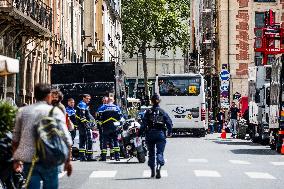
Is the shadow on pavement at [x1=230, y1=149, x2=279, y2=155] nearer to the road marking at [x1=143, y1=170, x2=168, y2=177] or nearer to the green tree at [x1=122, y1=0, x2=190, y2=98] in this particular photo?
the road marking at [x1=143, y1=170, x2=168, y2=177]

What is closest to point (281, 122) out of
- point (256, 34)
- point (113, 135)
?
point (113, 135)

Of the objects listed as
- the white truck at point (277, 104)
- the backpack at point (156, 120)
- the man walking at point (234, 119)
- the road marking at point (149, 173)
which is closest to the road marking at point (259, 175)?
the road marking at point (149, 173)

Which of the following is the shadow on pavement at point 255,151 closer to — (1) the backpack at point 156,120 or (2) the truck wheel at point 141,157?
(2) the truck wheel at point 141,157

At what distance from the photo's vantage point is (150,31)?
118750mm

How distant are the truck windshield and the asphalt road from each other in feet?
66.0

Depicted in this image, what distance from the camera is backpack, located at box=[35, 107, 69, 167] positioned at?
38.1 ft

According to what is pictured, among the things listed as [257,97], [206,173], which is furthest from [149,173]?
[257,97]

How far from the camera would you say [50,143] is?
1168 centimetres

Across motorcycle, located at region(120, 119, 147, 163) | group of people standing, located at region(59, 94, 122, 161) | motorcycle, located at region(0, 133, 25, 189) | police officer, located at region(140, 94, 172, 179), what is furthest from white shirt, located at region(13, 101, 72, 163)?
motorcycle, located at region(120, 119, 147, 163)

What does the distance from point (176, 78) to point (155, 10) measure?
211 ft

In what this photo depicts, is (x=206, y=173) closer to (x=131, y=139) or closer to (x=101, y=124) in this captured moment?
(x=101, y=124)

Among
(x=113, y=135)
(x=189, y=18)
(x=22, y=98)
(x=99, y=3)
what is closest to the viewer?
(x=113, y=135)

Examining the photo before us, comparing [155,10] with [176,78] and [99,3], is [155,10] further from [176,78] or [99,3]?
[176,78]

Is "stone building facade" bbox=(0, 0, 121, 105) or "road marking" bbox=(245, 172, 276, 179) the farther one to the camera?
"stone building facade" bbox=(0, 0, 121, 105)
